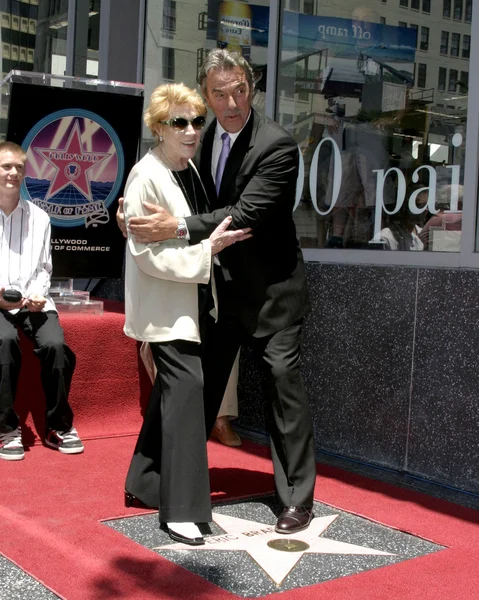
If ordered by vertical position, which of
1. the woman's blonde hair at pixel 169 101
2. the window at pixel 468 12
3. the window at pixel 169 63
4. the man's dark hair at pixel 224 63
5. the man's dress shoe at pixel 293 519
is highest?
the window at pixel 169 63

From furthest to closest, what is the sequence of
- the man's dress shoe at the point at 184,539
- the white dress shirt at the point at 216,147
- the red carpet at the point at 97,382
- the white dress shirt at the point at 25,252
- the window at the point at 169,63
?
the window at the point at 169,63
the red carpet at the point at 97,382
the white dress shirt at the point at 25,252
the white dress shirt at the point at 216,147
the man's dress shoe at the point at 184,539

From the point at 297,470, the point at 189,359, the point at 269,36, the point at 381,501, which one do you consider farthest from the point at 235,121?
the point at 269,36

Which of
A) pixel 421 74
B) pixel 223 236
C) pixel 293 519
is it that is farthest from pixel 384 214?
pixel 293 519

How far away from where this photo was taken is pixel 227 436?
5035 mm

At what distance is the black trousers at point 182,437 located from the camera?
3.37 metres

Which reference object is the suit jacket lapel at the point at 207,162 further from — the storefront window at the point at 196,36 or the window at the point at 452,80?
the storefront window at the point at 196,36

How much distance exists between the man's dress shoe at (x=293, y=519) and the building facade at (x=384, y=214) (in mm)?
966

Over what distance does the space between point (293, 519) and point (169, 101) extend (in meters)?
1.72

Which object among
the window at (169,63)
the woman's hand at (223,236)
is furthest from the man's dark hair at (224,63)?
the window at (169,63)

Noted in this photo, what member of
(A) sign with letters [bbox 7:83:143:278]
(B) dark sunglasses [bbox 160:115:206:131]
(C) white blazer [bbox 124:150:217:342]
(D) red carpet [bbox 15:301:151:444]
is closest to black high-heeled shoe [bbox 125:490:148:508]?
(C) white blazer [bbox 124:150:217:342]

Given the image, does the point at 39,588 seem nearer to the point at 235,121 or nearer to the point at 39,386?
the point at 235,121

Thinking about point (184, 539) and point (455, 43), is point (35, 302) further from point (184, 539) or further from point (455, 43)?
point (455, 43)

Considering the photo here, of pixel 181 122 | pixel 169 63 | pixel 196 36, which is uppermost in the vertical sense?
pixel 196 36

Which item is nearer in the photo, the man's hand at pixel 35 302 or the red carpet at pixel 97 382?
the man's hand at pixel 35 302
